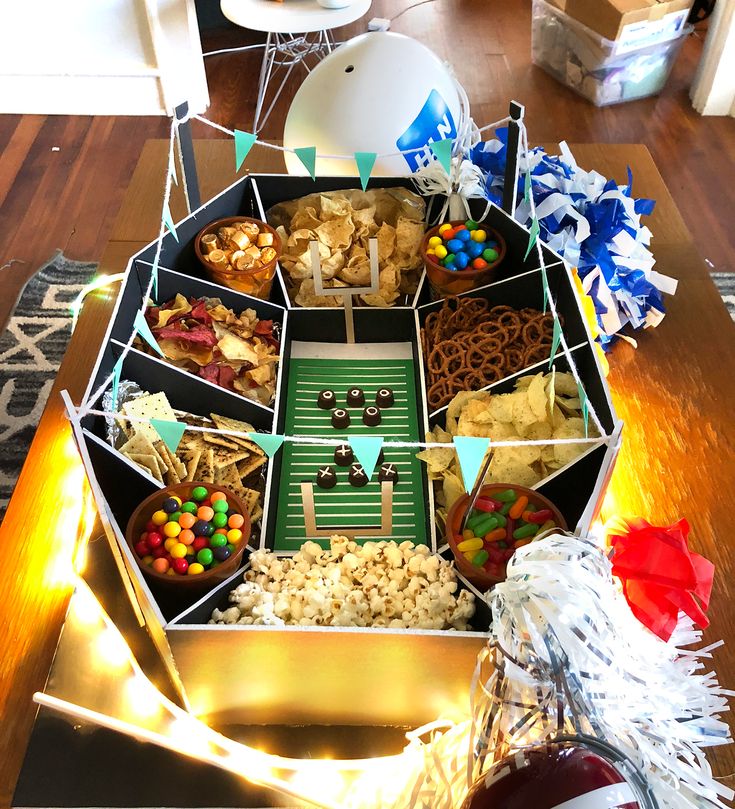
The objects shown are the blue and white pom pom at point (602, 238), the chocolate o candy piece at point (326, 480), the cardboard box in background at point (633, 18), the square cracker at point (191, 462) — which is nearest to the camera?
the square cracker at point (191, 462)

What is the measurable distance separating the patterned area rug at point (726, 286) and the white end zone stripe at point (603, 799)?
2.24 metres

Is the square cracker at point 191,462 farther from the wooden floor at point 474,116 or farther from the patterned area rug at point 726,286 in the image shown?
the patterned area rug at point 726,286

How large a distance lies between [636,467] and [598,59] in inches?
101

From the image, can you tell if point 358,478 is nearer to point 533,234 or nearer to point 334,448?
point 334,448

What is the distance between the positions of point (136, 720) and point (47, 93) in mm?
3192

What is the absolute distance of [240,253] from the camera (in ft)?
5.46

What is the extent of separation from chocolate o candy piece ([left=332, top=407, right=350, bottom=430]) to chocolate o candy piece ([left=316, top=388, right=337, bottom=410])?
3 centimetres

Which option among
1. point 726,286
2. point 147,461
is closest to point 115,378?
point 147,461

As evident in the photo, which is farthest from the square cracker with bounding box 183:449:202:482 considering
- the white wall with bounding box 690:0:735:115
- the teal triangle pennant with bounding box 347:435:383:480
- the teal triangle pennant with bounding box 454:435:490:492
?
the white wall with bounding box 690:0:735:115

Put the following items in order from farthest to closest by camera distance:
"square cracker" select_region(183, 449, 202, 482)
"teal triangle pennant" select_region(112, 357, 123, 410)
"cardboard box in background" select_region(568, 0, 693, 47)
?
"cardboard box in background" select_region(568, 0, 693, 47), "square cracker" select_region(183, 449, 202, 482), "teal triangle pennant" select_region(112, 357, 123, 410)

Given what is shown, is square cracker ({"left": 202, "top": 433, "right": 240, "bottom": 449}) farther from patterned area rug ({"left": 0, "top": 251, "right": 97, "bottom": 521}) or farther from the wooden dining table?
patterned area rug ({"left": 0, "top": 251, "right": 97, "bottom": 521})

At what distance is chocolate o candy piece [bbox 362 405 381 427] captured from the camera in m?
1.56

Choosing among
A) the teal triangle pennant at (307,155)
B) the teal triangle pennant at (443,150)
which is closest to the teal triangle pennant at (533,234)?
the teal triangle pennant at (443,150)

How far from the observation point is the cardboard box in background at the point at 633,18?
3031mm
